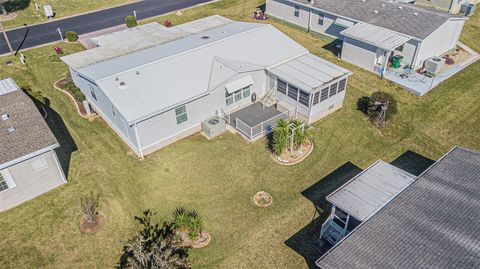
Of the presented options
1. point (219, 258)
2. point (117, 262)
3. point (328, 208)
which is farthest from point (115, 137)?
point (328, 208)

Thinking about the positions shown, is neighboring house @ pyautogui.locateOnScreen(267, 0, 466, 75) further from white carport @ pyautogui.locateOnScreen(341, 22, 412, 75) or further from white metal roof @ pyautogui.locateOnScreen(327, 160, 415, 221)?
white metal roof @ pyautogui.locateOnScreen(327, 160, 415, 221)

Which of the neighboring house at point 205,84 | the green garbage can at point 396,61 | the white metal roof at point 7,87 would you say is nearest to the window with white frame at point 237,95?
the neighboring house at point 205,84

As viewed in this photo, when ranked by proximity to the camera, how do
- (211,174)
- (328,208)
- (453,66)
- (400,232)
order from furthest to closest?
(453,66) → (211,174) → (328,208) → (400,232)

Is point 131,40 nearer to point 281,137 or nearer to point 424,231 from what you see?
point 281,137

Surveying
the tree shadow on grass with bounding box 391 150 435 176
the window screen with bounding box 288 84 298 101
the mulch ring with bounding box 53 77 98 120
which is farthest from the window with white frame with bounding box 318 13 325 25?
the mulch ring with bounding box 53 77 98 120

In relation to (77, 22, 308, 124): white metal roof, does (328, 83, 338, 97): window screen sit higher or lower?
lower

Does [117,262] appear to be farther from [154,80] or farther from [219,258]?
[154,80]
